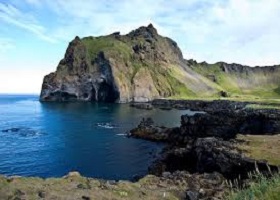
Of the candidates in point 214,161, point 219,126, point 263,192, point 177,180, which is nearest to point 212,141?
point 214,161

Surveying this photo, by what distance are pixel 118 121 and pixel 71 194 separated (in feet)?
355

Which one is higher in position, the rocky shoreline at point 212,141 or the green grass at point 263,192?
the green grass at point 263,192

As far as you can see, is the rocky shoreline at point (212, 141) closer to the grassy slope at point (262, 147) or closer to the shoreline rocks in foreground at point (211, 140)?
the shoreline rocks in foreground at point (211, 140)

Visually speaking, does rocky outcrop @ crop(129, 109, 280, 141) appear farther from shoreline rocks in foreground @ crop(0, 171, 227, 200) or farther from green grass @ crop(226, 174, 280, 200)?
green grass @ crop(226, 174, 280, 200)

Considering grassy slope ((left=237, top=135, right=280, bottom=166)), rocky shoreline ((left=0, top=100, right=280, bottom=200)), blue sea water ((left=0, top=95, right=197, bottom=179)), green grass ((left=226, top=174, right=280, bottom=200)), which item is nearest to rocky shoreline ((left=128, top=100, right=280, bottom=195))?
rocky shoreline ((left=0, top=100, right=280, bottom=200))

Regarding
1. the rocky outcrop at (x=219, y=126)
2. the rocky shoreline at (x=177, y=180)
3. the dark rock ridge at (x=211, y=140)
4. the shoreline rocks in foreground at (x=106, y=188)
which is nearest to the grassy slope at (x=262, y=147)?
the rocky shoreline at (x=177, y=180)

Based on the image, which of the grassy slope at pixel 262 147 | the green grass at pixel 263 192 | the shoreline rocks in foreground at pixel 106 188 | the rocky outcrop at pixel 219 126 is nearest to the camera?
the green grass at pixel 263 192

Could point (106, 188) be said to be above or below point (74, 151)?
above

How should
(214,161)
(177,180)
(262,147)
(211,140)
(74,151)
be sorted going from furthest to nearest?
(74,151) < (211,140) < (262,147) < (214,161) < (177,180)

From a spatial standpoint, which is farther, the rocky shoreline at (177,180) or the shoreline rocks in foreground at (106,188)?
the rocky shoreline at (177,180)

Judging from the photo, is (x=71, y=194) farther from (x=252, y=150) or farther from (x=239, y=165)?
(x=252, y=150)

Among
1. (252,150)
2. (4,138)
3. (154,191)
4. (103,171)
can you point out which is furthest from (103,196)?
(4,138)

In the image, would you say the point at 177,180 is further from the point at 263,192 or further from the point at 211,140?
the point at 263,192

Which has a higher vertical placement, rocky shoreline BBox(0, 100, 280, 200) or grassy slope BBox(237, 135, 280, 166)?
grassy slope BBox(237, 135, 280, 166)
